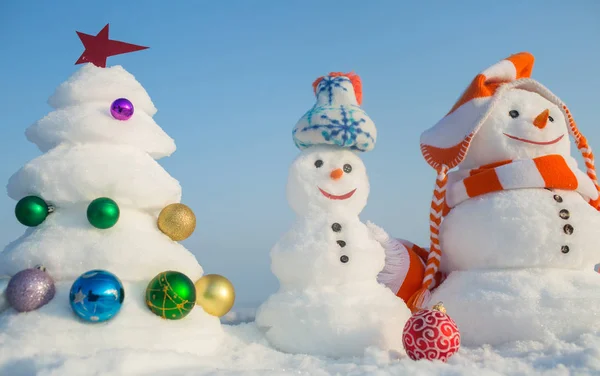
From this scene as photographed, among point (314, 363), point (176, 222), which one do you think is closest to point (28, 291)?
point (176, 222)

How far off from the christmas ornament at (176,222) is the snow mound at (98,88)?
0.61 metres

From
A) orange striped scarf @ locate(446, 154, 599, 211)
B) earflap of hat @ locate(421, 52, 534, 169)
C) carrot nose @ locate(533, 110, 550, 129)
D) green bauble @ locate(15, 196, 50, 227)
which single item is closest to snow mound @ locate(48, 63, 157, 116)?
green bauble @ locate(15, 196, 50, 227)

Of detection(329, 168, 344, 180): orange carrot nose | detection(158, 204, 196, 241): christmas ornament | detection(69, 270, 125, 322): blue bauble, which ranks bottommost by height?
detection(69, 270, 125, 322): blue bauble

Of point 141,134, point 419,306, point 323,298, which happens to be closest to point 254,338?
point 323,298

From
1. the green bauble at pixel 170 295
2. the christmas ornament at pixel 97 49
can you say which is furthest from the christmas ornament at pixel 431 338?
the christmas ornament at pixel 97 49

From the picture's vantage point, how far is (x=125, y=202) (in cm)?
239

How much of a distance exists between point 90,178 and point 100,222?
0.24 meters

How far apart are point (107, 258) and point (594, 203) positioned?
2.67 m

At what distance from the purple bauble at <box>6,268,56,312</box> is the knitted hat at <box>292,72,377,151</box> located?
1450 mm

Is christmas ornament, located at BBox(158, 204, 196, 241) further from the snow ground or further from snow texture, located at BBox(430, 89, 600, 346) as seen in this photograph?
snow texture, located at BBox(430, 89, 600, 346)

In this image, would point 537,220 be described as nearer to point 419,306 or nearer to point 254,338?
point 419,306

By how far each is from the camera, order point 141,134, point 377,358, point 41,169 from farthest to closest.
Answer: point 141,134, point 41,169, point 377,358

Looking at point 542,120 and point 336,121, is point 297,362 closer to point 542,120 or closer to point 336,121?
point 336,121

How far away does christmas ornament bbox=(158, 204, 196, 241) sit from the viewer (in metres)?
2.45
